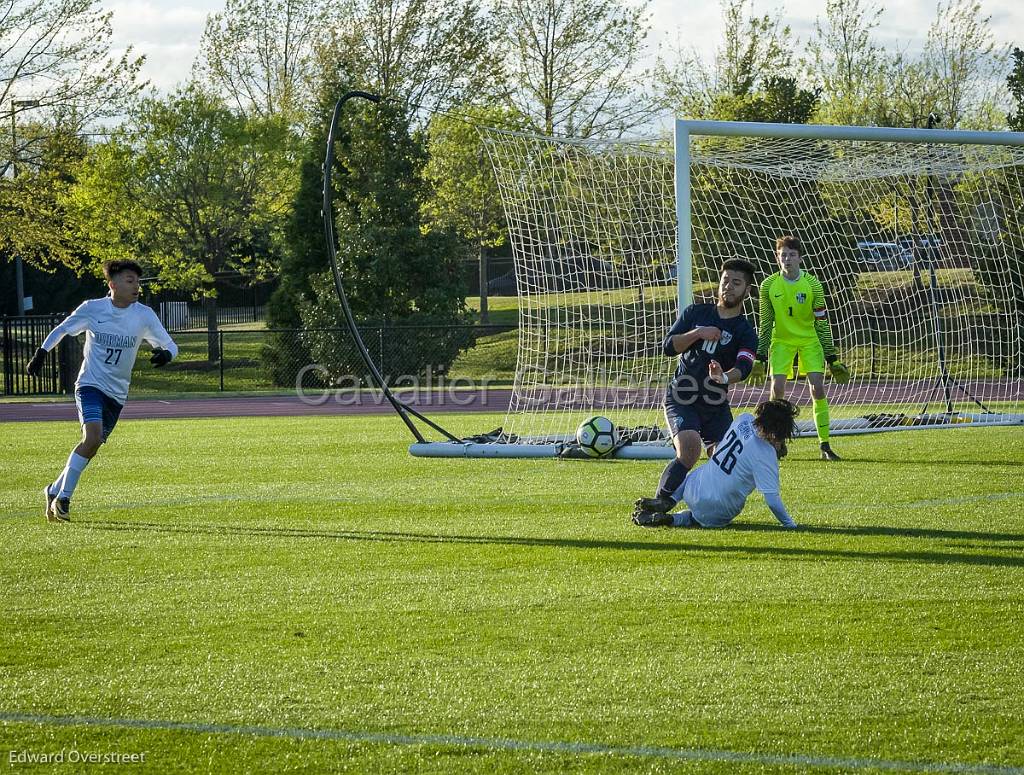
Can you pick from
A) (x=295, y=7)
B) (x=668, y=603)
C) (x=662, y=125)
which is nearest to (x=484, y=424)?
(x=668, y=603)

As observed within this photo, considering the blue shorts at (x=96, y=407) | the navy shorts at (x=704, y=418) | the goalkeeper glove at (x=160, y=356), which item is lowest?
the navy shorts at (x=704, y=418)

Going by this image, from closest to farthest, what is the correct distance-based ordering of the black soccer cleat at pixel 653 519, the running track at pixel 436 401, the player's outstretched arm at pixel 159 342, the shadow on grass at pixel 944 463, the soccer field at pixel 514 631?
the soccer field at pixel 514 631, the black soccer cleat at pixel 653 519, the player's outstretched arm at pixel 159 342, the shadow on grass at pixel 944 463, the running track at pixel 436 401

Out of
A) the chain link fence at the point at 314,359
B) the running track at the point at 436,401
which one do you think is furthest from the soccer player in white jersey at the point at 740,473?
the chain link fence at the point at 314,359

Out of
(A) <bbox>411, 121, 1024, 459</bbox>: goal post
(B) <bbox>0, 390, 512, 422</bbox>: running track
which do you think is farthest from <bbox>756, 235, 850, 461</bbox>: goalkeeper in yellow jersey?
(B) <bbox>0, 390, 512, 422</bbox>: running track

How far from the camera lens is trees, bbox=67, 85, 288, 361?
109 ft

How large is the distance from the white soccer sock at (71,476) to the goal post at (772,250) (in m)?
4.06

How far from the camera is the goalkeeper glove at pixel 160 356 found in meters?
8.47

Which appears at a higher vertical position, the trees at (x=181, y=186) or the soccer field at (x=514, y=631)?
the trees at (x=181, y=186)

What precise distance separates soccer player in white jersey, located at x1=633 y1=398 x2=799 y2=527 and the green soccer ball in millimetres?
3458

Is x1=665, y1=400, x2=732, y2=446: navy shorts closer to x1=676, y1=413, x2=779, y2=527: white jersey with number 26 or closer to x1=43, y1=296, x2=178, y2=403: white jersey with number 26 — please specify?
x1=676, y1=413, x2=779, y2=527: white jersey with number 26

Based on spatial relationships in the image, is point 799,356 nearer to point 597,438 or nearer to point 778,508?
point 597,438

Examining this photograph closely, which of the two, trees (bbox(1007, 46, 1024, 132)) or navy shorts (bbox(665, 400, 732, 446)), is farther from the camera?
trees (bbox(1007, 46, 1024, 132))

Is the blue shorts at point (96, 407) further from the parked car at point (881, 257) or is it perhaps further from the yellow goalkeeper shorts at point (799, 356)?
the parked car at point (881, 257)

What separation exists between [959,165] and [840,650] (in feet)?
35.0
